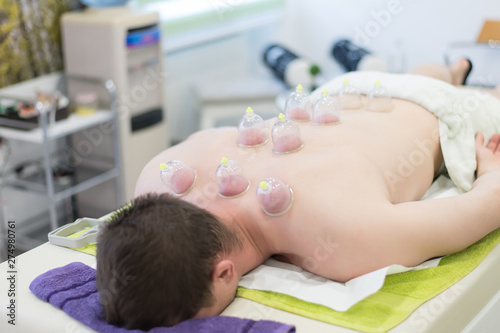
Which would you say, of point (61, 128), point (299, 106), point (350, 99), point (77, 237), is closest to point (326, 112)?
point (299, 106)

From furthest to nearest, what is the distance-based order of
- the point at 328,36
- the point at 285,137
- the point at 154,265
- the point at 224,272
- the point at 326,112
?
the point at 328,36
the point at 326,112
the point at 285,137
the point at 224,272
the point at 154,265

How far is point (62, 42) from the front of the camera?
3.02 metres

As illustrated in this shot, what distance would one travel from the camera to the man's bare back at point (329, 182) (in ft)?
4.06

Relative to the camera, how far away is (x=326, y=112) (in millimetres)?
1565

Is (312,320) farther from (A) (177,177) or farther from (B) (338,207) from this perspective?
(A) (177,177)

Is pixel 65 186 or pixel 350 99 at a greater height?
pixel 350 99

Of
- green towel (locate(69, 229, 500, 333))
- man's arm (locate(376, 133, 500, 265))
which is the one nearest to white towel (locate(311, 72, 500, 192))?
man's arm (locate(376, 133, 500, 265))

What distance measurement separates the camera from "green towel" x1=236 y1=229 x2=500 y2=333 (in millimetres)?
1137

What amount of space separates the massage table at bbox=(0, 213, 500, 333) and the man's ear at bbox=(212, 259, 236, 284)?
0.07 m

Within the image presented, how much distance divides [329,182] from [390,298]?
0.27 meters

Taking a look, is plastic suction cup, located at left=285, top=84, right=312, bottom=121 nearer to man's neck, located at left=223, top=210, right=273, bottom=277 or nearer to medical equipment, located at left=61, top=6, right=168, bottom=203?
man's neck, located at left=223, top=210, right=273, bottom=277

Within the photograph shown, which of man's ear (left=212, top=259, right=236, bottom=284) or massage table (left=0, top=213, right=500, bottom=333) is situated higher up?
man's ear (left=212, top=259, right=236, bottom=284)

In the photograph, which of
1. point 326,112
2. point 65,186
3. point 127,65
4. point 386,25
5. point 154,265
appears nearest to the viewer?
point 154,265

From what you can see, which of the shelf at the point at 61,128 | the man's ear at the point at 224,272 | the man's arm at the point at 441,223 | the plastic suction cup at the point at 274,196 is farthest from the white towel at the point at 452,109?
the shelf at the point at 61,128
